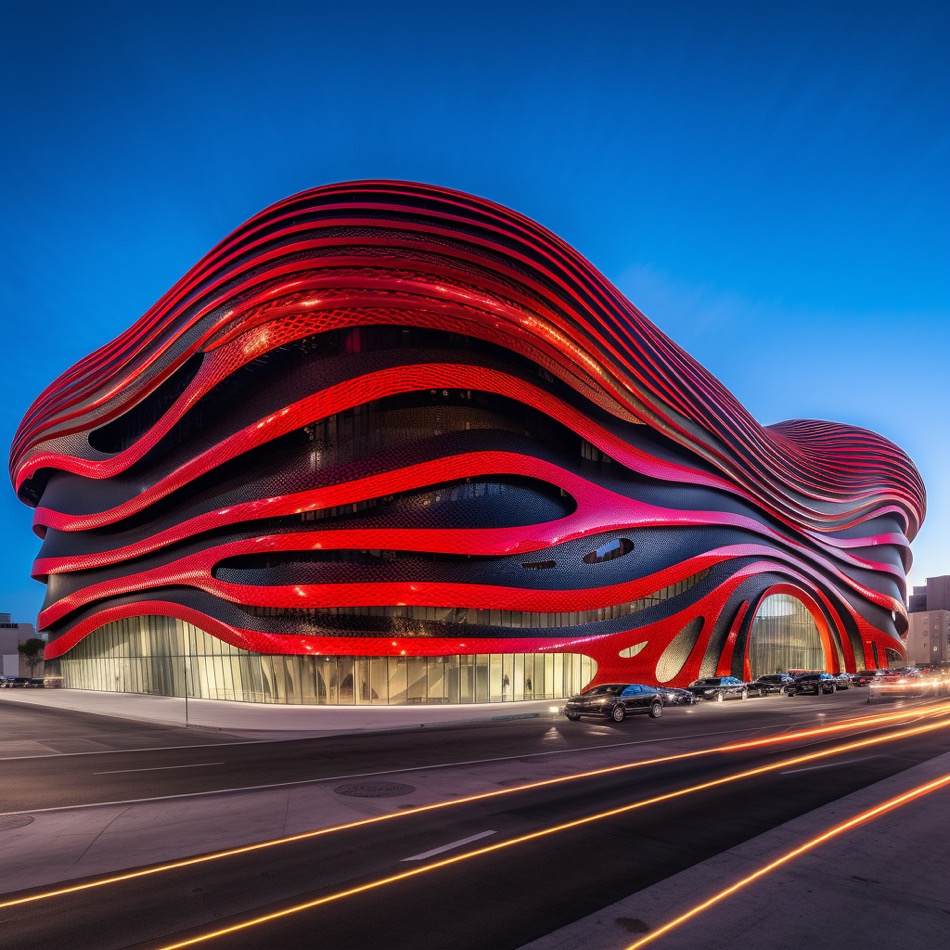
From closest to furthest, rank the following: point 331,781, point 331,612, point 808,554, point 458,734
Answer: point 331,781 < point 458,734 < point 331,612 < point 808,554

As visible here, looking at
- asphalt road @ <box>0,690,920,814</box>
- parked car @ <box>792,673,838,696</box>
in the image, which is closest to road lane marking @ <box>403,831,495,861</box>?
asphalt road @ <box>0,690,920,814</box>

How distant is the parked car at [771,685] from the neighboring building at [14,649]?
281 ft

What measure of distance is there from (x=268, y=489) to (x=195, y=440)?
441 inches

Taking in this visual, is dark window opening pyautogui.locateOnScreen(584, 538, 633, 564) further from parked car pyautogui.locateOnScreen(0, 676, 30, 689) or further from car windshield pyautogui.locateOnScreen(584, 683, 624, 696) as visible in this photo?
parked car pyautogui.locateOnScreen(0, 676, 30, 689)

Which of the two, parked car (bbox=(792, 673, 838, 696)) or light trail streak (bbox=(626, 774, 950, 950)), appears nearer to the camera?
light trail streak (bbox=(626, 774, 950, 950))

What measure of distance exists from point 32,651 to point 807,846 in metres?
96.4

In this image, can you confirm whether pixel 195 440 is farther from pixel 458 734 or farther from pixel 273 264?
pixel 458 734

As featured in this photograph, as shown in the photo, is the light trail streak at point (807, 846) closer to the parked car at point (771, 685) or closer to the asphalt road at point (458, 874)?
the asphalt road at point (458, 874)

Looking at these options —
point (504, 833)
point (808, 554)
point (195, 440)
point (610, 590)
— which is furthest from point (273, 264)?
point (808, 554)

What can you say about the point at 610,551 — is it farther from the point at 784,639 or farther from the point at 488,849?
the point at 488,849

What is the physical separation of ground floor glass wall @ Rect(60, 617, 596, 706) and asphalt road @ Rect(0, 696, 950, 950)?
2462 centimetres

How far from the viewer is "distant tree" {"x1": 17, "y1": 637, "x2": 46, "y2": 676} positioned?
84.8m

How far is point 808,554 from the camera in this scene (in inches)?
2665

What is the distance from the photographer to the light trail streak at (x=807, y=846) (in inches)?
278
